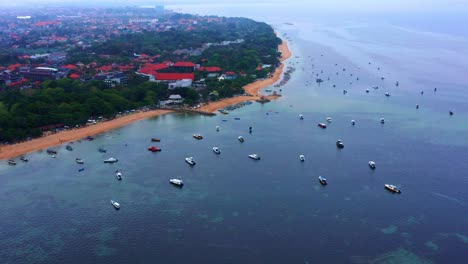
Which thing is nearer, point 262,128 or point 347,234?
point 347,234

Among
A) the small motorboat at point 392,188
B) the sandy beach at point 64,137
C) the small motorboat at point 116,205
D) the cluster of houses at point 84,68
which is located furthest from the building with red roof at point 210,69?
the small motorboat at point 116,205

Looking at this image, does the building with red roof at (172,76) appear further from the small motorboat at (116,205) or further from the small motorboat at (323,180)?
the small motorboat at (116,205)

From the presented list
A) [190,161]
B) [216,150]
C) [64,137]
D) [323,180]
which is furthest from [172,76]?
[323,180]

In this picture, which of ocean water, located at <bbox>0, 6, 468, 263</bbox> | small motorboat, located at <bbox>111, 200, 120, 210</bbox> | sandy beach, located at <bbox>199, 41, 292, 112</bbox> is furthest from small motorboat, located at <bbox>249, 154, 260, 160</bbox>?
sandy beach, located at <bbox>199, 41, 292, 112</bbox>

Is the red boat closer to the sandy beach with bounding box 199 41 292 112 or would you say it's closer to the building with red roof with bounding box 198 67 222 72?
the sandy beach with bounding box 199 41 292 112

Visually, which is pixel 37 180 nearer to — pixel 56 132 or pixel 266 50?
pixel 56 132

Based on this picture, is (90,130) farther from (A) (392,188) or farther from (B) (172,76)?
(A) (392,188)

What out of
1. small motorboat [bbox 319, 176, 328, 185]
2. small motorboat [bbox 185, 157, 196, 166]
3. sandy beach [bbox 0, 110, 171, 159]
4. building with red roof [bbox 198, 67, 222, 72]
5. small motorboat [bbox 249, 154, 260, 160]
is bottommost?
sandy beach [bbox 0, 110, 171, 159]

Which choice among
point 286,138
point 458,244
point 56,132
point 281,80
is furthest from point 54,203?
point 281,80
